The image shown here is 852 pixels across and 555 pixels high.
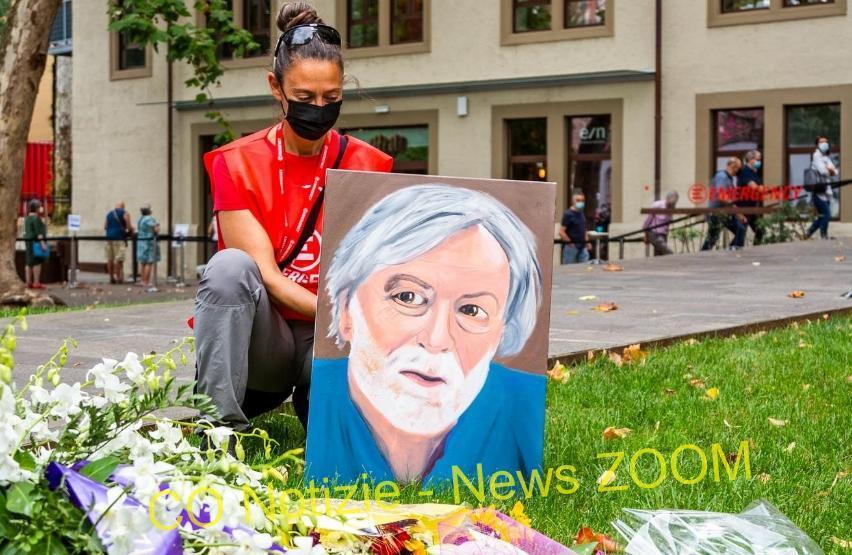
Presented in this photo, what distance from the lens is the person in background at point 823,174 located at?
69.7 feet

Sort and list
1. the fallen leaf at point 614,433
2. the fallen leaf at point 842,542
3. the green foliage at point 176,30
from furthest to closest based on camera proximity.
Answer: the green foliage at point 176,30, the fallen leaf at point 614,433, the fallen leaf at point 842,542

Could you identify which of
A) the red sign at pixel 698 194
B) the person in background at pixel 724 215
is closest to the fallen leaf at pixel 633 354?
the person in background at pixel 724 215

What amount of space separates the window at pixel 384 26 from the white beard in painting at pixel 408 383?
80.5 ft

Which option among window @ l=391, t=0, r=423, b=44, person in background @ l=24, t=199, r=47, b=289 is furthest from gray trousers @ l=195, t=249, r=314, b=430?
window @ l=391, t=0, r=423, b=44

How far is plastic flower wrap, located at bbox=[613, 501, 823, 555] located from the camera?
2.57m

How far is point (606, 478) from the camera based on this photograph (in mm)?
3709

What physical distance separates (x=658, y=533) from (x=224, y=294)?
1463 millimetres

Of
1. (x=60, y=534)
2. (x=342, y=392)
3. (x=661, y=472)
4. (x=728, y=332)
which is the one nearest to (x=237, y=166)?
(x=342, y=392)

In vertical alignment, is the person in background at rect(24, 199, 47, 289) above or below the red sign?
below

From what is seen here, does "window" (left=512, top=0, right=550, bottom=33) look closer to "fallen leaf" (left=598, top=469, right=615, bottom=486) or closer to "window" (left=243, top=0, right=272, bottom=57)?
"window" (left=243, top=0, right=272, bottom=57)

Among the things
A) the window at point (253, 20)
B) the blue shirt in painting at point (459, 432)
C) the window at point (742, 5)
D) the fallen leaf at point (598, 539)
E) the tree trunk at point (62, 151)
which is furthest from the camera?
the tree trunk at point (62, 151)

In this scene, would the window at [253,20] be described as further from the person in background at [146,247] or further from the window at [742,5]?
the window at [742,5]

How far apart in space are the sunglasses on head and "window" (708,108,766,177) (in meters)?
21.1

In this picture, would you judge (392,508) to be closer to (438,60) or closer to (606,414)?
(606,414)
